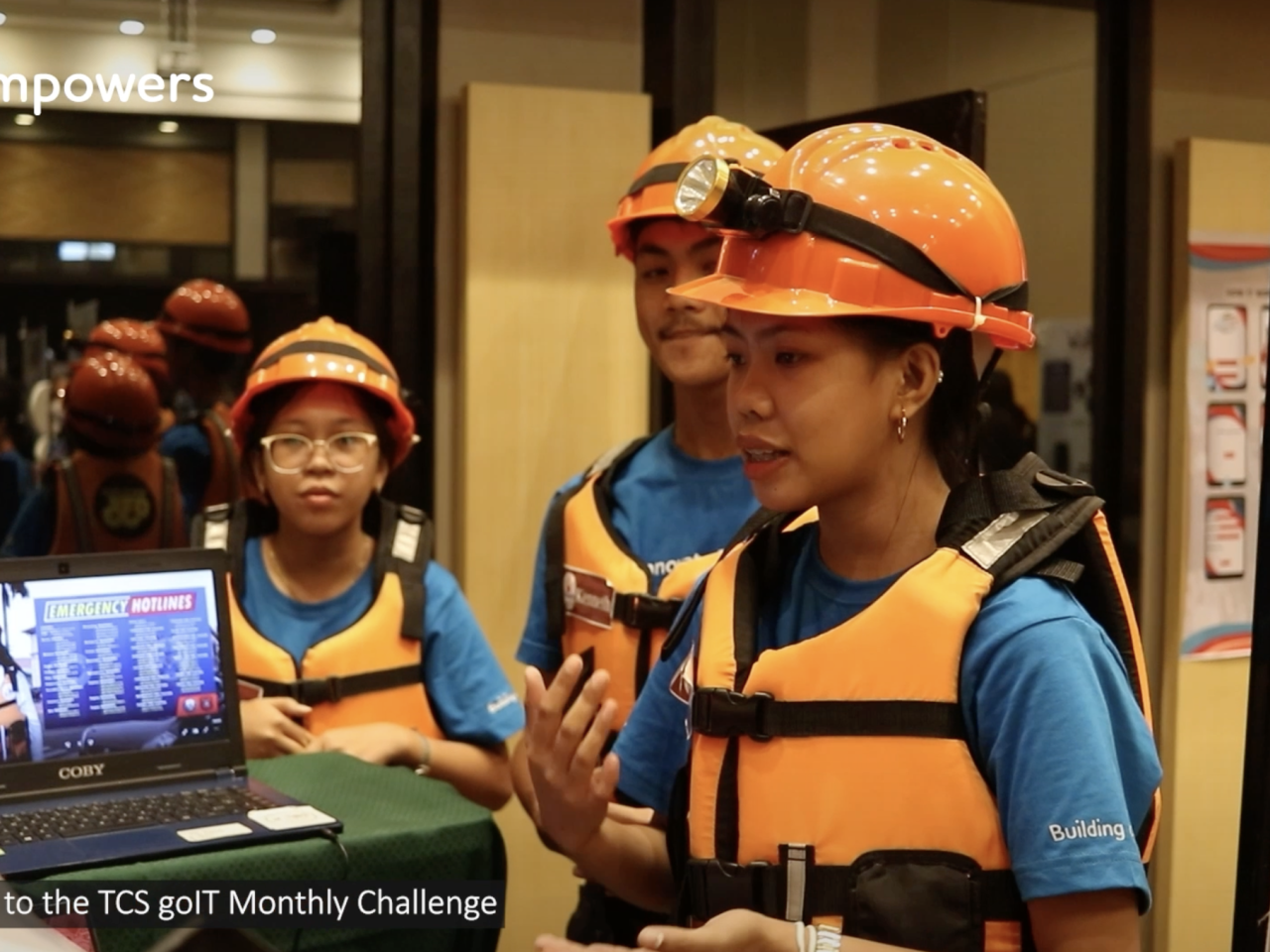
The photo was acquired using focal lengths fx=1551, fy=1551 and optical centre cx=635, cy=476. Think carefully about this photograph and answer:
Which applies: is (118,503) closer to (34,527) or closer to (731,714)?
(34,527)

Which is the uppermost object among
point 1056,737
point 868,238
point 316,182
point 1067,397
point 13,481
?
point 316,182

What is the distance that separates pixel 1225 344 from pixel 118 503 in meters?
2.91

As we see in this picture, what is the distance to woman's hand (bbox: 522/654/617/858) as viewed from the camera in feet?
5.06

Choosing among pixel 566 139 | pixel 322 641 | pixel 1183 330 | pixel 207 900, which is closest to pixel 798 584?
pixel 207 900

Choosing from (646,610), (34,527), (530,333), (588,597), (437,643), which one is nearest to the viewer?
(646,610)

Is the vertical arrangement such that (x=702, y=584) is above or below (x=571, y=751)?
above

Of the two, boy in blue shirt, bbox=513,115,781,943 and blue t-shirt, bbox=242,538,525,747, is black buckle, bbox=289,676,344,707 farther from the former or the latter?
boy in blue shirt, bbox=513,115,781,943

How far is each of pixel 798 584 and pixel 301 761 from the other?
0.74 m

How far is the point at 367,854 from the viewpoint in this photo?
1.61m

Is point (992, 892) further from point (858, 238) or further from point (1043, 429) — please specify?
point (1043, 429)

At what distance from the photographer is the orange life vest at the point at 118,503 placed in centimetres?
334

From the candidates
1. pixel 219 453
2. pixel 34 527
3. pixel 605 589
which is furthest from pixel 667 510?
pixel 34 527

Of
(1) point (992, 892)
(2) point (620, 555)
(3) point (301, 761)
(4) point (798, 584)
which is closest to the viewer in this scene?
(1) point (992, 892)

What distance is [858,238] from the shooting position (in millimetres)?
1517
